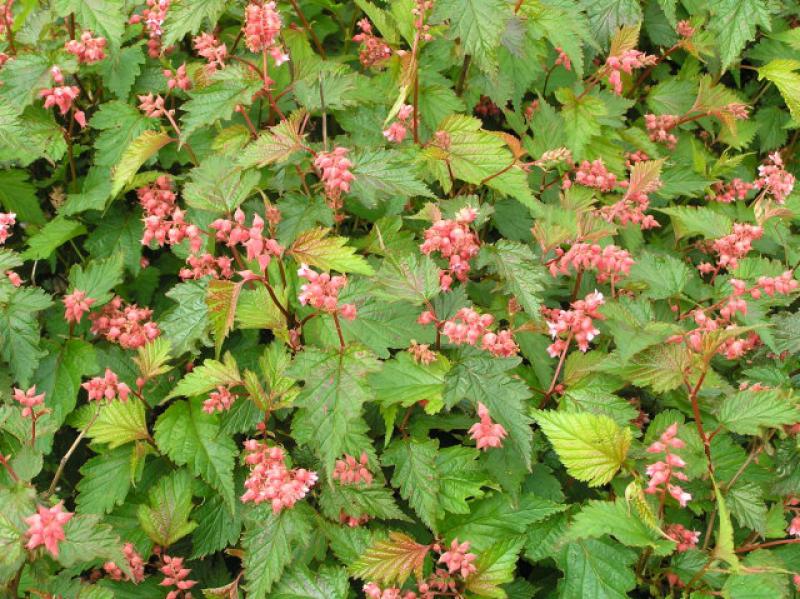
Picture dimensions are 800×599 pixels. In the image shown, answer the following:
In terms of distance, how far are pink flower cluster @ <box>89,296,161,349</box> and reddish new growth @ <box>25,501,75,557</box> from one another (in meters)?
0.69

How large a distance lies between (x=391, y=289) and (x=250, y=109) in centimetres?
116

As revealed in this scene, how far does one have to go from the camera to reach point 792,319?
2586 millimetres

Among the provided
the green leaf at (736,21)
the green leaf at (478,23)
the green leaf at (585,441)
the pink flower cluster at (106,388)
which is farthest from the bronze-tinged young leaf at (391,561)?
the green leaf at (736,21)

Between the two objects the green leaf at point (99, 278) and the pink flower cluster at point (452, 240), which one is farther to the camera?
the green leaf at point (99, 278)

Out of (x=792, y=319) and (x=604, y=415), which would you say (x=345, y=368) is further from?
(x=792, y=319)

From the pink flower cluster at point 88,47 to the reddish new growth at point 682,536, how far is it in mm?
2465

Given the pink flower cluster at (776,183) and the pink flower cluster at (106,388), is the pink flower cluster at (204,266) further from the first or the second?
the pink flower cluster at (776,183)

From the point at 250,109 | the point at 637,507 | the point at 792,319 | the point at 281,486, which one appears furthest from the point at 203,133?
the point at 792,319

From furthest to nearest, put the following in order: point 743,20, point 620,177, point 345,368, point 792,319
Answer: point 620,177 → point 743,20 → point 792,319 → point 345,368

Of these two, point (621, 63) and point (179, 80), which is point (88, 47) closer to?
point (179, 80)

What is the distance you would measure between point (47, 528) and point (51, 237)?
1326 millimetres

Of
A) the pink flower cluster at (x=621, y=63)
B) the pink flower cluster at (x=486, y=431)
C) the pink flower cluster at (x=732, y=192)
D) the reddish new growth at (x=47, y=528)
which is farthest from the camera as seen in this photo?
the pink flower cluster at (x=732, y=192)

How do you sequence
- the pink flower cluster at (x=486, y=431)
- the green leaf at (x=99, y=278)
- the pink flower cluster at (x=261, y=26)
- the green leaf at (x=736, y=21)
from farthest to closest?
the green leaf at (x=736, y=21)
the green leaf at (x=99, y=278)
the pink flower cluster at (x=261, y=26)
the pink flower cluster at (x=486, y=431)

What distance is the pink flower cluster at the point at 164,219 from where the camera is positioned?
2.20m
